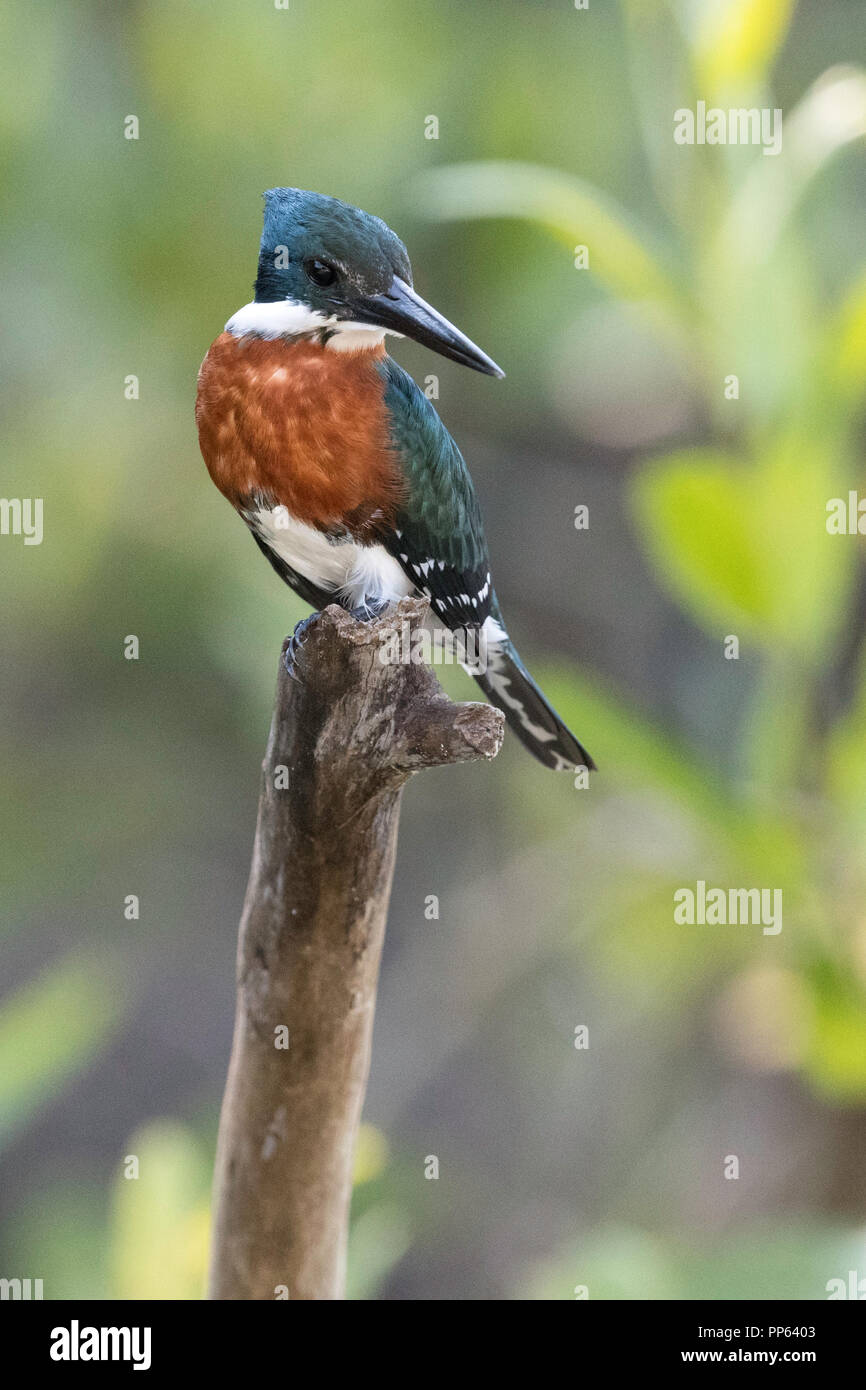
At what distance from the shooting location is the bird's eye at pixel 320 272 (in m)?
1.51

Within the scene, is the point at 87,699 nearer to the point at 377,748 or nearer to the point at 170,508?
the point at 170,508

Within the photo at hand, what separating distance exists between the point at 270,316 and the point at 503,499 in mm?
1654

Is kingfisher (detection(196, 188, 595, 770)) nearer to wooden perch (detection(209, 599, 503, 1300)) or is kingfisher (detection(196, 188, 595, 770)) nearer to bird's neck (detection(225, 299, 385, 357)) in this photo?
bird's neck (detection(225, 299, 385, 357))

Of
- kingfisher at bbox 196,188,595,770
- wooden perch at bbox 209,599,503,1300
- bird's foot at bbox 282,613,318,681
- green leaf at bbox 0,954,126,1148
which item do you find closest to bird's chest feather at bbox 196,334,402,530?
kingfisher at bbox 196,188,595,770

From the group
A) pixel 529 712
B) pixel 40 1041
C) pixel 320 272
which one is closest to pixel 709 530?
pixel 529 712

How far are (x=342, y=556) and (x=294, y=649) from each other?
1.03ft

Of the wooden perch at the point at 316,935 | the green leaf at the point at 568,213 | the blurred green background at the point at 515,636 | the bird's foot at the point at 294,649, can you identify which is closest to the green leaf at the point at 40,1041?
the blurred green background at the point at 515,636

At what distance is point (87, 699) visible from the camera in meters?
3.28

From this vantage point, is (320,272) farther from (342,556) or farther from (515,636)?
(515,636)

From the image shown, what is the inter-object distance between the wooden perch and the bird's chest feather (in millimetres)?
290

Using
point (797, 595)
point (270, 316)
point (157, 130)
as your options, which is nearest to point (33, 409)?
point (157, 130)

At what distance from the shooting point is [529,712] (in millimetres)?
1865

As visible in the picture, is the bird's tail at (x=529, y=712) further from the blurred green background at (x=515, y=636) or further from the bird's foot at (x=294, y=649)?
the bird's foot at (x=294, y=649)

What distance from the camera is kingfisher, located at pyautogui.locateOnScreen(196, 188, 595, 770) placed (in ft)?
4.91
